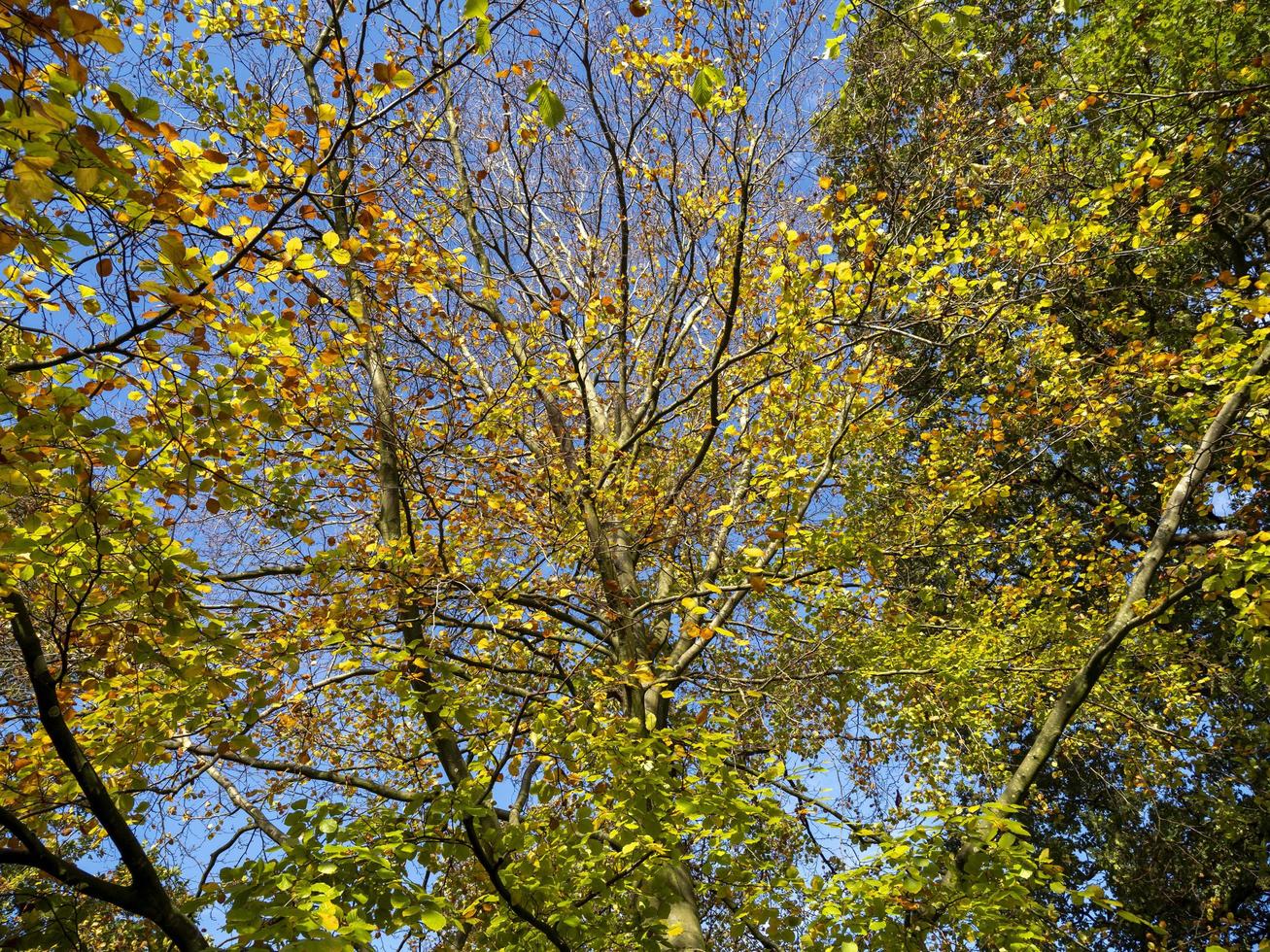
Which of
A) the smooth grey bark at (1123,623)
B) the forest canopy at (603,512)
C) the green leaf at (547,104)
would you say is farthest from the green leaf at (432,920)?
the smooth grey bark at (1123,623)

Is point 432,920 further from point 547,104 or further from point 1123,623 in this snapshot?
point 1123,623

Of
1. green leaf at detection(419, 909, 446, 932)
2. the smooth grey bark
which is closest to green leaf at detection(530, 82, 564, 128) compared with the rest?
green leaf at detection(419, 909, 446, 932)

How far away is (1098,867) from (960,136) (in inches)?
493

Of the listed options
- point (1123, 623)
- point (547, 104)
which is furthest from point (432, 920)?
point (1123, 623)

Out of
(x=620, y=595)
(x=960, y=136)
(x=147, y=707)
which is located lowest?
(x=147, y=707)

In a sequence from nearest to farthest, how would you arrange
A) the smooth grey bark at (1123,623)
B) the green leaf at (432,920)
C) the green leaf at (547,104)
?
the green leaf at (547,104) < the green leaf at (432,920) < the smooth grey bark at (1123,623)

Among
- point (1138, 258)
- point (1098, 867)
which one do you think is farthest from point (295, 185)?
point (1098, 867)

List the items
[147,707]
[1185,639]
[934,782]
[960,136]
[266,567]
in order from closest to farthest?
[147,707] < [266,567] < [960,136] < [934,782] < [1185,639]

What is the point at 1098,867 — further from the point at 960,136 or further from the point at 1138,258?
the point at 960,136

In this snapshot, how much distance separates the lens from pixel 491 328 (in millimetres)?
8539

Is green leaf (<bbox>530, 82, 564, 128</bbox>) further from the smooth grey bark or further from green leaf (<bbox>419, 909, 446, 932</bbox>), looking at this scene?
the smooth grey bark

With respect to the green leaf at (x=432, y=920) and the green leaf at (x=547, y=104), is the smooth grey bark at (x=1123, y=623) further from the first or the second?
the green leaf at (x=547, y=104)

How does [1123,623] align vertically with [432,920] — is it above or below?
above

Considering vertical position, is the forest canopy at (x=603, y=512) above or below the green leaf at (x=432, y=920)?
above
